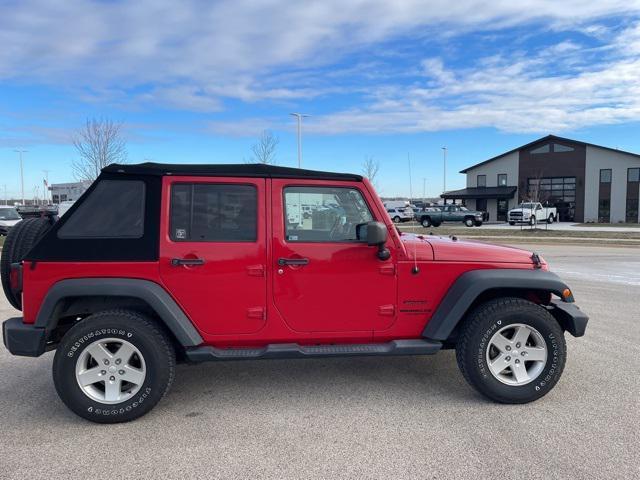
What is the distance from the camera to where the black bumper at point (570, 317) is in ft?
13.4

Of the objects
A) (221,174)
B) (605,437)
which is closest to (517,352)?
(605,437)

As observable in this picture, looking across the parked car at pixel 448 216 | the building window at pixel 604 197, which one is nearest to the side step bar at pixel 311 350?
the parked car at pixel 448 216

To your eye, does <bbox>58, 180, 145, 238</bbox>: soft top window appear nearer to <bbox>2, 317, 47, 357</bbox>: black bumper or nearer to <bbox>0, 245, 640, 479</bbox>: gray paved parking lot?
<bbox>2, 317, 47, 357</bbox>: black bumper

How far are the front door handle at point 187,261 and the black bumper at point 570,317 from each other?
301cm

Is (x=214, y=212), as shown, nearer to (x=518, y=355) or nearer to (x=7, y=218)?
(x=518, y=355)

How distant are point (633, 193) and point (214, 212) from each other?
52490 millimetres

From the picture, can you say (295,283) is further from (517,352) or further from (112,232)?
(517,352)

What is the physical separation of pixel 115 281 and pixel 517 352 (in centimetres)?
320

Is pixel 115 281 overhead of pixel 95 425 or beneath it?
overhead

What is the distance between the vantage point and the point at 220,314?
3807mm

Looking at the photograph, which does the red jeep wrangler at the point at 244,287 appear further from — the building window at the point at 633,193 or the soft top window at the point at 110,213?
the building window at the point at 633,193

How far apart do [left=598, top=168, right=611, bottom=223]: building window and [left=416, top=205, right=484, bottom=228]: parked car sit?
16.7 metres

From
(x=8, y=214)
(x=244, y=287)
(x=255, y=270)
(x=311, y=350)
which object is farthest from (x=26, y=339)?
(x=8, y=214)

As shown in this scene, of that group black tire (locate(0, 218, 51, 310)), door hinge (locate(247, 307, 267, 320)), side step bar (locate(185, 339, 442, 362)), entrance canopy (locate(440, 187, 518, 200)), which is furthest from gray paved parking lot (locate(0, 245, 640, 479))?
entrance canopy (locate(440, 187, 518, 200))
